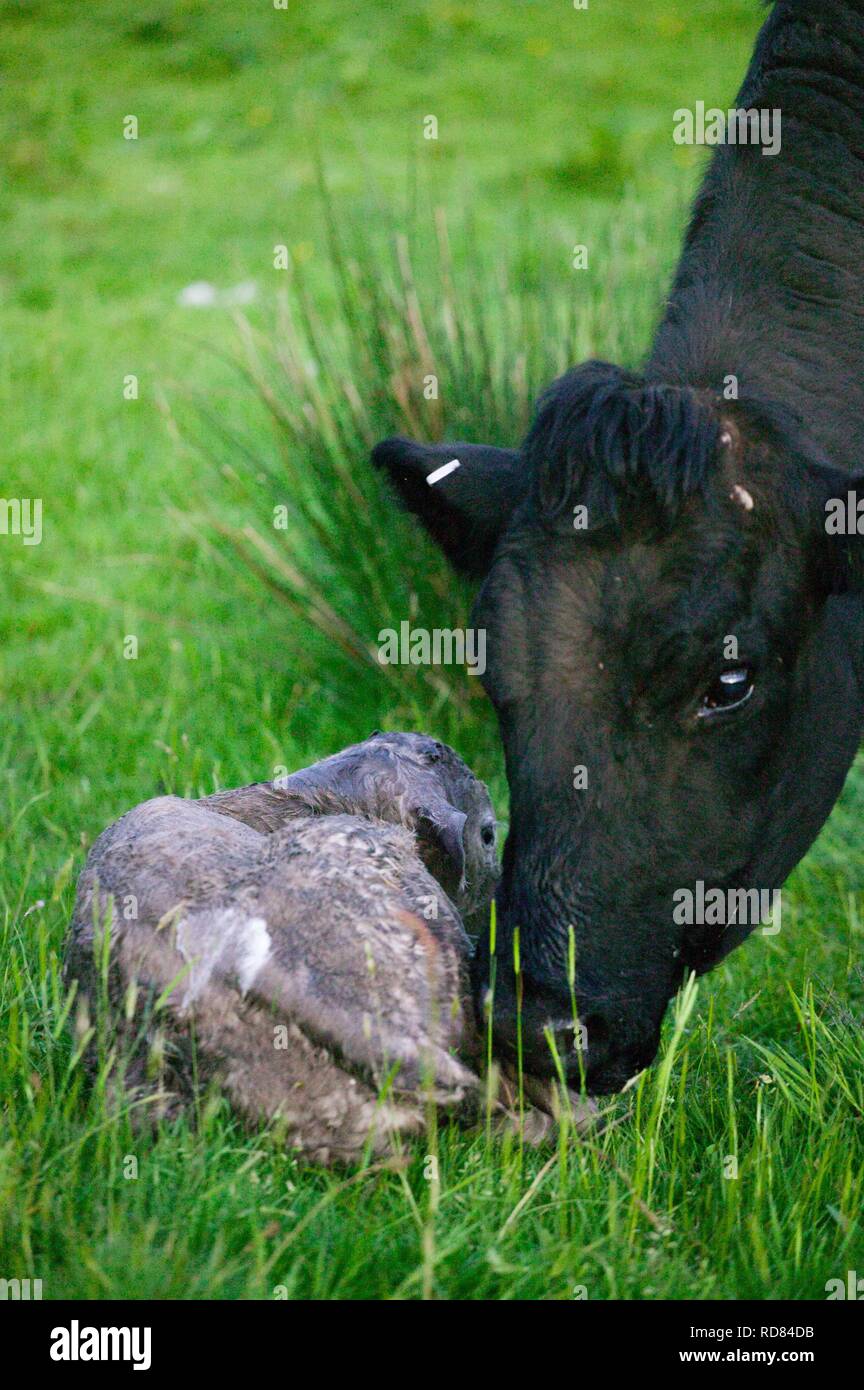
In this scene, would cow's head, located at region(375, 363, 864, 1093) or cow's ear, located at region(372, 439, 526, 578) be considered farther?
cow's ear, located at region(372, 439, 526, 578)

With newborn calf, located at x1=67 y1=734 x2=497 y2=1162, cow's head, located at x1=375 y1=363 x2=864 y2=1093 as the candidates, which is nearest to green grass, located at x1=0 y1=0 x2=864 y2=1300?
newborn calf, located at x1=67 y1=734 x2=497 y2=1162

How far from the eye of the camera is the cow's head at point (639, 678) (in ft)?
10.1

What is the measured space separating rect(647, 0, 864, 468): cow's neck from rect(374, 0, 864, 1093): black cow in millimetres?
18

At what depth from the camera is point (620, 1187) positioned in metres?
3.04

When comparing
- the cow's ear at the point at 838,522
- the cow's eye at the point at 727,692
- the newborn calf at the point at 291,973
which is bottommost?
the newborn calf at the point at 291,973

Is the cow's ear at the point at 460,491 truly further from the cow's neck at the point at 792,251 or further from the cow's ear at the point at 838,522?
the cow's ear at the point at 838,522

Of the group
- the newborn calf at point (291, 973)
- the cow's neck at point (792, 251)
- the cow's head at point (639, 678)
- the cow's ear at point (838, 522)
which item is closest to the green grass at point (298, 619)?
the newborn calf at point (291, 973)

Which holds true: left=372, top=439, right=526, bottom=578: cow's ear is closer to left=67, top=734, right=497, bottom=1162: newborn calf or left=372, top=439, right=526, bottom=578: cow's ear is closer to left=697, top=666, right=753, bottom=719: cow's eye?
left=697, top=666, right=753, bottom=719: cow's eye

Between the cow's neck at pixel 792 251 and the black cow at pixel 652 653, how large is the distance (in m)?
0.02

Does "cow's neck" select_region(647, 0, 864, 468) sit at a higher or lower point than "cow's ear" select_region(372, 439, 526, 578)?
higher

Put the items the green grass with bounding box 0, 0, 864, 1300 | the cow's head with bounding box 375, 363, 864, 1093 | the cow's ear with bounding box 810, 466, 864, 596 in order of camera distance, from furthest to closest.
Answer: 1. the cow's ear with bounding box 810, 466, 864, 596
2. the cow's head with bounding box 375, 363, 864, 1093
3. the green grass with bounding box 0, 0, 864, 1300

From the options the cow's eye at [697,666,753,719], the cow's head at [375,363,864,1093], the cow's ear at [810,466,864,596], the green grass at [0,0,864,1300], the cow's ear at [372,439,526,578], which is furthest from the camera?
the cow's ear at [372,439,526,578]

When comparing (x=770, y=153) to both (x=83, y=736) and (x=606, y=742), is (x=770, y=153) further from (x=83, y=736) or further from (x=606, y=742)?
(x=83, y=736)

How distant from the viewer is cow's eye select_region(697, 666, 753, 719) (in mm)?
3176
